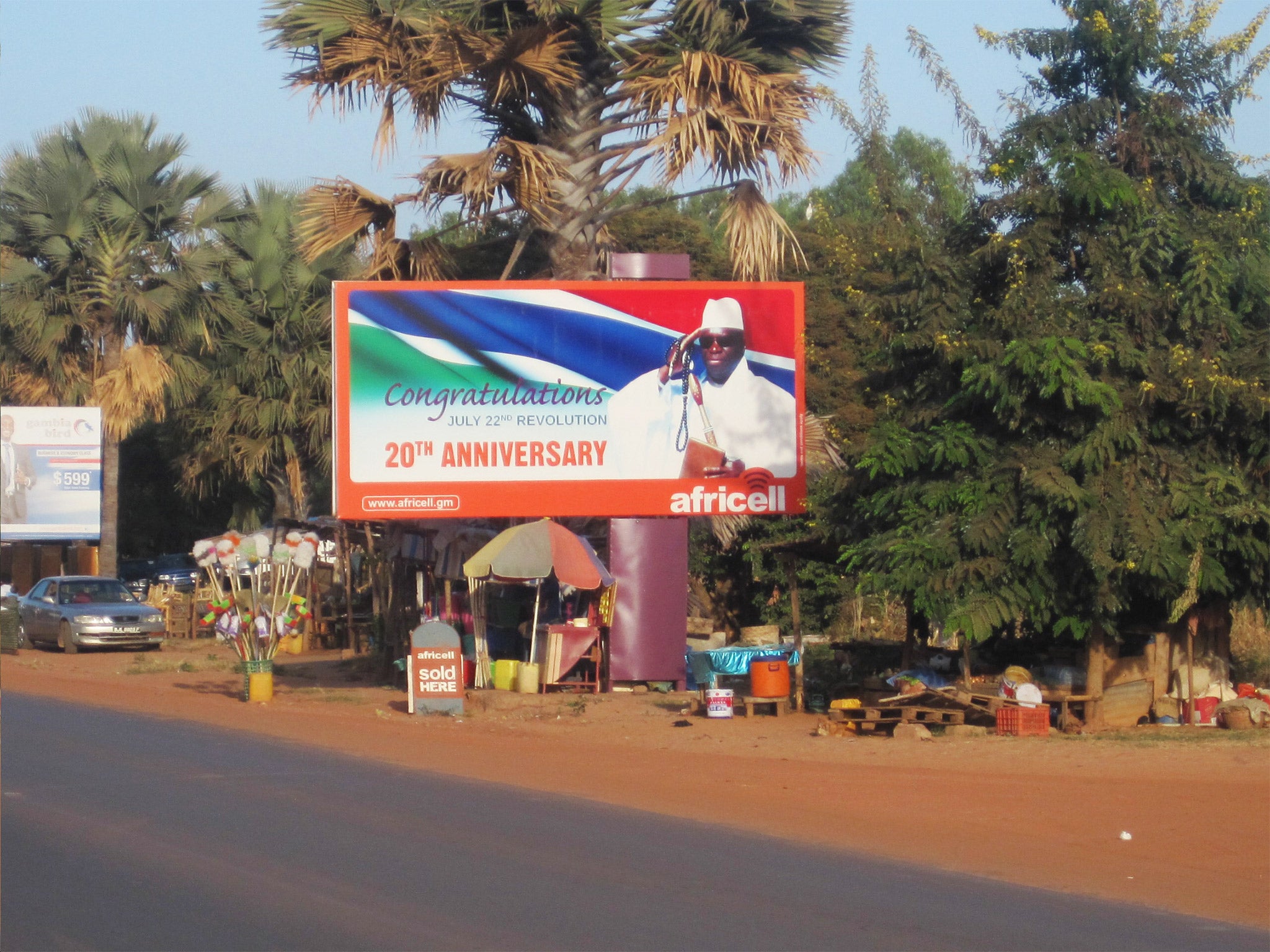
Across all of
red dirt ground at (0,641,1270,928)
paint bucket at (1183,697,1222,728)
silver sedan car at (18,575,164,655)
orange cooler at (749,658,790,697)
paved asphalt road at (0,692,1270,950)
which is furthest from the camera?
silver sedan car at (18,575,164,655)

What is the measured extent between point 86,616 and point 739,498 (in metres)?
15.2

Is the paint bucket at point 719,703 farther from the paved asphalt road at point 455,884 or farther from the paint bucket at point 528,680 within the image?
the paved asphalt road at point 455,884

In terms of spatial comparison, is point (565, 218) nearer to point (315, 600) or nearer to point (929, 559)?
point (929, 559)

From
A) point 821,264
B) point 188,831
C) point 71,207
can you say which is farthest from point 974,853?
point 71,207

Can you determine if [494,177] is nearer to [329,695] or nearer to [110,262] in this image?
[329,695]

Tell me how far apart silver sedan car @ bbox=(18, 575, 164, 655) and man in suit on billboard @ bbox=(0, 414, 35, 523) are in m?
4.73

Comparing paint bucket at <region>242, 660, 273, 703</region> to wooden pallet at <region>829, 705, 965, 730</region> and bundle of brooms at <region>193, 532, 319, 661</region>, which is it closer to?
bundle of brooms at <region>193, 532, 319, 661</region>

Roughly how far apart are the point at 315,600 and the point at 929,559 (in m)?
17.5

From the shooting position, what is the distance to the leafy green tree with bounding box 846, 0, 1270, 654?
45.7ft

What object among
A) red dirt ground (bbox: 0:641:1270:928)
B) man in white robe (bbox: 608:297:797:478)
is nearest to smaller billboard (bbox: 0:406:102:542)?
red dirt ground (bbox: 0:641:1270:928)

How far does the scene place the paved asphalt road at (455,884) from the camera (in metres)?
6.46

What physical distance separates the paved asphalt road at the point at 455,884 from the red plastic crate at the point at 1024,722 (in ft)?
19.0

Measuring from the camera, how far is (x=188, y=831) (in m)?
8.80

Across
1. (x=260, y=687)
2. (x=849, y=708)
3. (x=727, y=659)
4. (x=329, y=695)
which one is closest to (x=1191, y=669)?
(x=849, y=708)
